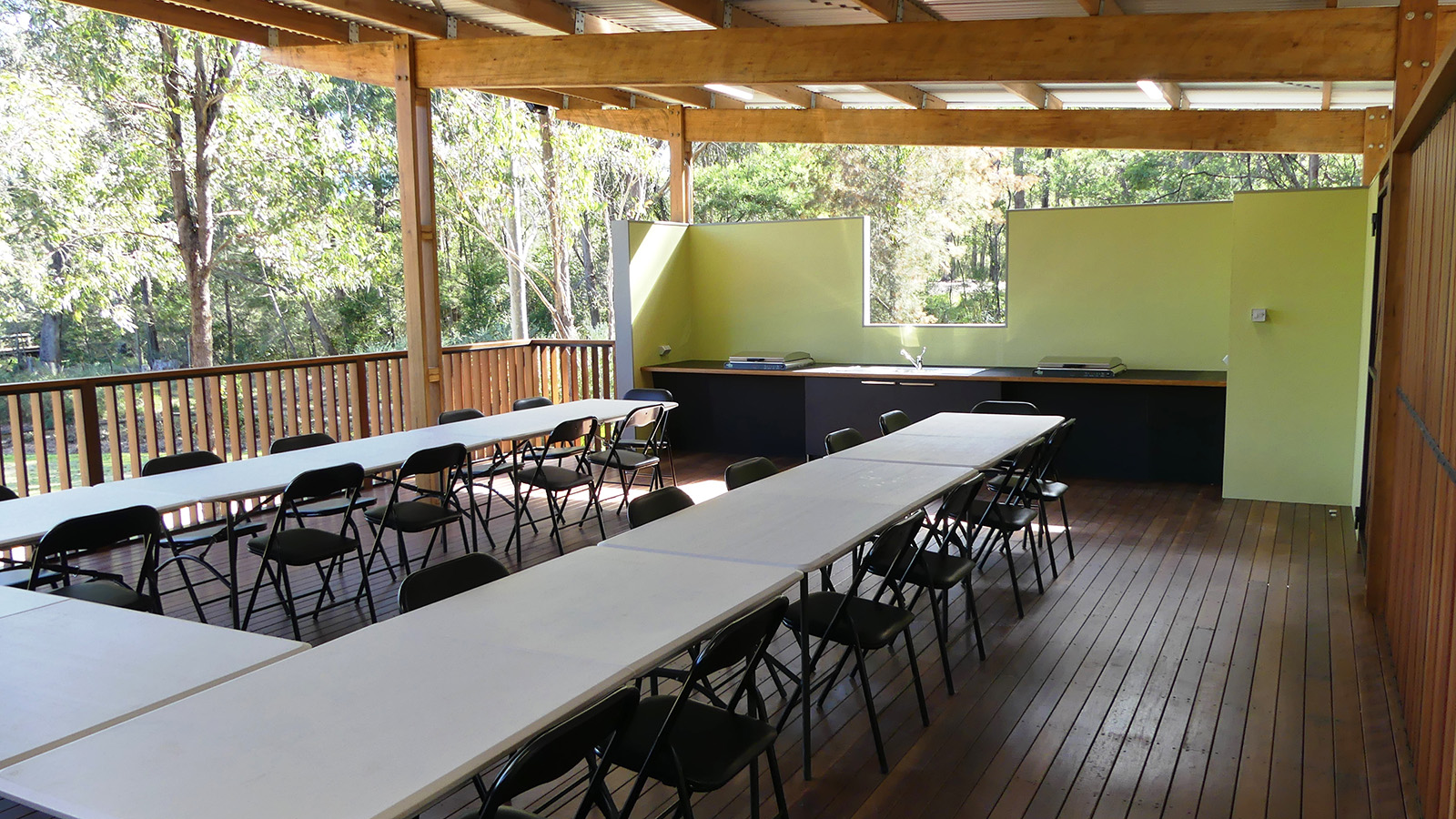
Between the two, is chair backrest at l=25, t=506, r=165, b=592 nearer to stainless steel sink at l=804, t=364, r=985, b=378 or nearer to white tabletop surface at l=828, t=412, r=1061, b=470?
white tabletop surface at l=828, t=412, r=1061, b=470

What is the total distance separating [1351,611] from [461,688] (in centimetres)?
422

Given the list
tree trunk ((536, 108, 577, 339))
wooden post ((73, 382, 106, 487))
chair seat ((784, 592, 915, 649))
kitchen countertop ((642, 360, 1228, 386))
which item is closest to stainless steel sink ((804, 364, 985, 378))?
kitchen countertop ((642, 360, 1228, 386))

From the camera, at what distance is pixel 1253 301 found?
659 cm

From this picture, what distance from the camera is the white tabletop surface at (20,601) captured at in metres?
2.61

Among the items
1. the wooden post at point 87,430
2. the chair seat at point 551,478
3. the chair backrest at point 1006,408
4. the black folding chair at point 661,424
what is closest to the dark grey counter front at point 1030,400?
the chair backrest at point 1006,408

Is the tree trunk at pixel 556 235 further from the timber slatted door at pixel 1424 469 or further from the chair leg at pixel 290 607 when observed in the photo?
the timber slatted door at pixel 1424 469

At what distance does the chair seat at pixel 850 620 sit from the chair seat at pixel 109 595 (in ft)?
7.45

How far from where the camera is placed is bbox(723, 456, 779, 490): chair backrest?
4.26 m

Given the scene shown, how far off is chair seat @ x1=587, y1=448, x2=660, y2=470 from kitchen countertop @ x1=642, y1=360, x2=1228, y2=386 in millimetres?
2133

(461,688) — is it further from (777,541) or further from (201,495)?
(201,495)

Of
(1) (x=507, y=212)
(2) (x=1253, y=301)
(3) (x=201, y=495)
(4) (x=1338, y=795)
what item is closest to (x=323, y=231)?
(1) (x=507, y=212)

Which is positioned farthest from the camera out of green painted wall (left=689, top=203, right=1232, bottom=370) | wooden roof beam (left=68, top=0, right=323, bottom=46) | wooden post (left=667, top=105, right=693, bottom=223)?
wooden post (left=667, top=105, right=693, bottom=223)

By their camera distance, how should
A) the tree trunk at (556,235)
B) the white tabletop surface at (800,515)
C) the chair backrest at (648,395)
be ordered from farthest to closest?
the tree trunk at (556,235)
the chair backrest at (648,395)
the white tabletop surface at (800,515)

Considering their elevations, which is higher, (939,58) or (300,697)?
(939,58)
